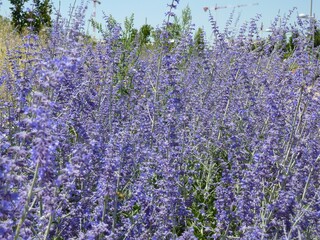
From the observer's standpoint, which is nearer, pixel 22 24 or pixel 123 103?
pixel 123 103

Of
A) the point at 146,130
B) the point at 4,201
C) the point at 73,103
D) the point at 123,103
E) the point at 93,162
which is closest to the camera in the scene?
the point at 4,201

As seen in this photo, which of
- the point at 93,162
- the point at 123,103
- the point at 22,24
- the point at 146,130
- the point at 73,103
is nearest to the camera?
the point at 93,162

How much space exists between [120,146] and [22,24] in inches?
591

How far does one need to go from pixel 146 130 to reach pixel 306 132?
4.89 feet

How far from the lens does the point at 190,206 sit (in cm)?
465

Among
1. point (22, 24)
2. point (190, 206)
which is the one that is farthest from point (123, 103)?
point (22, 24)

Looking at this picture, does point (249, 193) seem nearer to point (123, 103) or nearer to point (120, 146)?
point (120, 146)

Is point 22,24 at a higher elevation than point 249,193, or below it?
higher

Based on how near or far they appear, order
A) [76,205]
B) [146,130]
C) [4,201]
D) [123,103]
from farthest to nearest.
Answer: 1. [123,103]
2. [146,130]
3. [76,205]
4. [4,201]

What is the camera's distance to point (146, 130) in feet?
16.3

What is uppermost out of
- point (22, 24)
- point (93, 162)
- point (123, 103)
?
point (22, 24)

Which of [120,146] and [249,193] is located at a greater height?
[120,146]

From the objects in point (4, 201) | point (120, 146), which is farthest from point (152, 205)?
point (4, 201)

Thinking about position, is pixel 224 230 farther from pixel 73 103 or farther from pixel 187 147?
pixel 73 103
